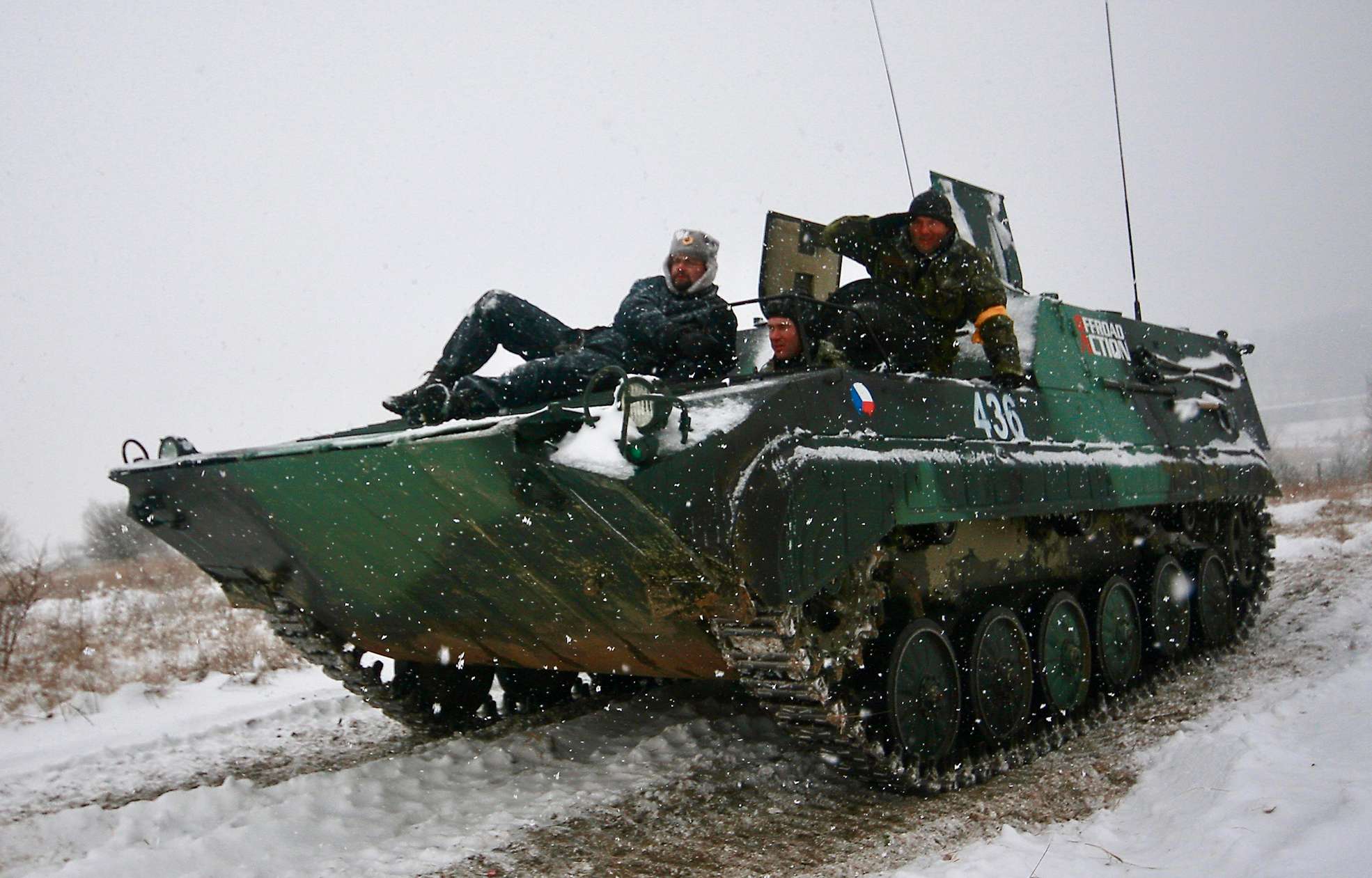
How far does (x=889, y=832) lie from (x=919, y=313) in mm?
2146

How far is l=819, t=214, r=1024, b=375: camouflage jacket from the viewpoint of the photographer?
5.03m

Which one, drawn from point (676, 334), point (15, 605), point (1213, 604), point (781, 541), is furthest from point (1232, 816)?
point (15, 605)

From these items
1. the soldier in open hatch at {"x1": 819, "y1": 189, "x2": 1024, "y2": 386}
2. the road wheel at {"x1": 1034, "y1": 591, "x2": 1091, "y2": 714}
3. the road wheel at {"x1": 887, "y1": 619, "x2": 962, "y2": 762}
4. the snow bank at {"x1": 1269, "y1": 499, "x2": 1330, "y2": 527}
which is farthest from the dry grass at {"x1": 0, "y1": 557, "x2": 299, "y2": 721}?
the snow bank at {"x1": 1269, "y1": 499, "x2": 1330, "y2": 527}

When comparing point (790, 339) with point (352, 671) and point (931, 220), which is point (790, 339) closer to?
point (931, 220)

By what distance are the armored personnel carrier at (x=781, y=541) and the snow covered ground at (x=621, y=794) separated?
425mm

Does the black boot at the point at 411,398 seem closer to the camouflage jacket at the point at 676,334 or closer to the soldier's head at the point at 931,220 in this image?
the camouflage jacket at the point at 676,334

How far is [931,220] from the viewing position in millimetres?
5199

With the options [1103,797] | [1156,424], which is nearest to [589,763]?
[1103,797]

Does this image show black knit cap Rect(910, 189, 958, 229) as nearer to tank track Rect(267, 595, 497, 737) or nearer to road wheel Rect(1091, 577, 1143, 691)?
road wheel Rect(1091, 577, 1143, 691)

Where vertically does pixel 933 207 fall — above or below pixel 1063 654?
above

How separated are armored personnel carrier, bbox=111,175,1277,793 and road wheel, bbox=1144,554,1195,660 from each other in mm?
23

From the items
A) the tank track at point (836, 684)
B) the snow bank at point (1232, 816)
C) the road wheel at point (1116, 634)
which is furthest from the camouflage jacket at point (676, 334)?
the road wheel at point (1116, 634)

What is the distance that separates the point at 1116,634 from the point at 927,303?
2261 mm

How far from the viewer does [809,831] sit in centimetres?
403
